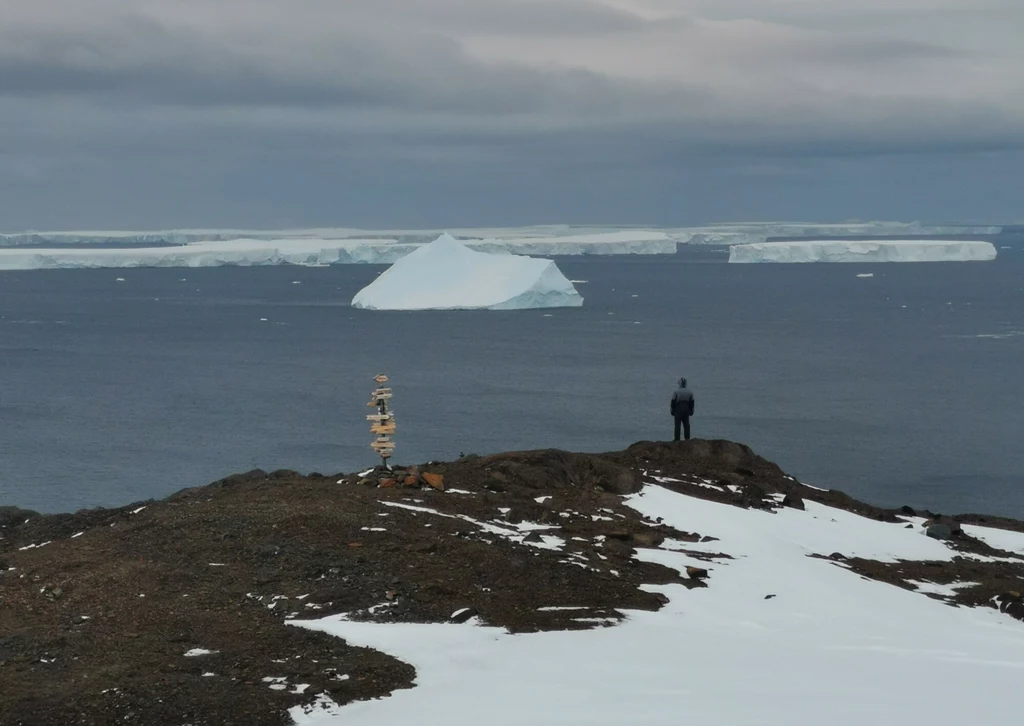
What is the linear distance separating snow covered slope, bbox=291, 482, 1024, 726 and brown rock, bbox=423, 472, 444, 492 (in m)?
Answer: 3.34

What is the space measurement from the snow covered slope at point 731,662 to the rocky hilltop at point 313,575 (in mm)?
344

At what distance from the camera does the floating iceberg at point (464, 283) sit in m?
107

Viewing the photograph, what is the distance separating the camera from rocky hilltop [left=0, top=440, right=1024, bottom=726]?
10.7 m

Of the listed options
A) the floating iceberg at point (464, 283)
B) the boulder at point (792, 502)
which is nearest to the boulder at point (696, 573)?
the boulder at point (792, 502)

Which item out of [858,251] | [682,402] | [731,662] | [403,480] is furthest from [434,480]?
[858,251]

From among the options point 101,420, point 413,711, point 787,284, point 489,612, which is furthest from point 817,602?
point 787,284

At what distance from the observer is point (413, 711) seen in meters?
A: 10.4

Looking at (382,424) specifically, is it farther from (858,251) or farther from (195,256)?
(858,251)

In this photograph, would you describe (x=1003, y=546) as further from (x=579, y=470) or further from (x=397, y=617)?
(x=397, y=617)

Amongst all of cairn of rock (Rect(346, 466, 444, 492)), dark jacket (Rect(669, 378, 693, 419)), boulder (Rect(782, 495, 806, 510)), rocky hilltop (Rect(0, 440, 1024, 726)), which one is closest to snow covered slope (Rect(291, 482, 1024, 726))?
rocky hilltop (Rect(0, 440, 1024, 726))

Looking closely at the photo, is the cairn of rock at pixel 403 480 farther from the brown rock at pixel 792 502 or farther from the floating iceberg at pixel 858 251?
the floating iceberg at pixel 858 251

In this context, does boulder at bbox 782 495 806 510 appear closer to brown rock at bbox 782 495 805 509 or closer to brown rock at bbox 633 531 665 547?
brown rock at bbox 782 495 805 509

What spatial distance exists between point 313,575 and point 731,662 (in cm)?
466

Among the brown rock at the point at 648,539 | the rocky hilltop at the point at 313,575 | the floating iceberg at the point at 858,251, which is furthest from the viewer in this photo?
the floating iceberg at the point at 858,251
